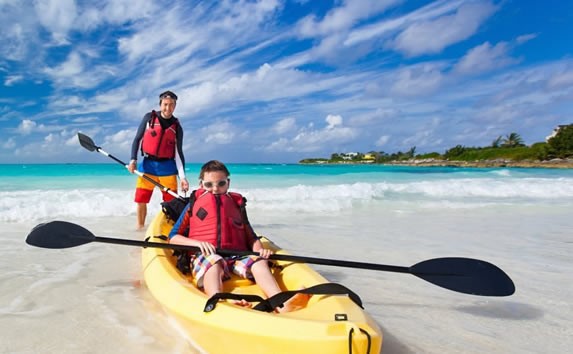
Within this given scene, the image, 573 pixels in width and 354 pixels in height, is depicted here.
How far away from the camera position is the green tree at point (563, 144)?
50.2m

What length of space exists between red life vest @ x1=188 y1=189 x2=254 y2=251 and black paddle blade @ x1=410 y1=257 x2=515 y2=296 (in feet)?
4.00

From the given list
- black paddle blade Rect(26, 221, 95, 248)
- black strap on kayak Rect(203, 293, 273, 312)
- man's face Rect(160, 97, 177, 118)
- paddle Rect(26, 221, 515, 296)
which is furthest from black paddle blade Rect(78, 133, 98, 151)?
black strap on kayak Rect(203, 293, 273, 312)

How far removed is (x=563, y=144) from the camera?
51031 millimetres

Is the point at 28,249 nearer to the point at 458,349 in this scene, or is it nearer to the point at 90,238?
the point at 90,238

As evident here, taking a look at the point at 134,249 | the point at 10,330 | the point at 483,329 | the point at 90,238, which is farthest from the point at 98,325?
the point at 483,329

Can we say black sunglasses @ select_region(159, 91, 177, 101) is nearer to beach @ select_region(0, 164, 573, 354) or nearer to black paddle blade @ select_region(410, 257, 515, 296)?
beach @ select_region(0, 164, 573, 354)

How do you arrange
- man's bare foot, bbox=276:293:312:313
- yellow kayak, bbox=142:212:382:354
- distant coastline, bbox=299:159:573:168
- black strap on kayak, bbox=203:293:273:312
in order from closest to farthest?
yellow kayak, bbox=142:212:382:354, black strap on kayak, bbox=203:293:273:312, man's bare foot, bbox=276:293:312:313, distant coastline, bbox=299:159:573:168

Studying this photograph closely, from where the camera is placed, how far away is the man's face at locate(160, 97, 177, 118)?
446cm

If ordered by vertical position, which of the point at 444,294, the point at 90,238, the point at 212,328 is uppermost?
the point at 90,238

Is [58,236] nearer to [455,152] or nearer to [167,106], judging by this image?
[167,106]

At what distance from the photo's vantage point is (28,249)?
162 inches

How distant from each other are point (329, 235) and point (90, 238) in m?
3.19

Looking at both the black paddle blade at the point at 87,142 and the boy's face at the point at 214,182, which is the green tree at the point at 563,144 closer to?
the black paddle blade at the point at 87,142

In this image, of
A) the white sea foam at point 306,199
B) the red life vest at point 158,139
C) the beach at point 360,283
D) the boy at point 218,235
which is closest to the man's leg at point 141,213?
the beach at point 360,283
